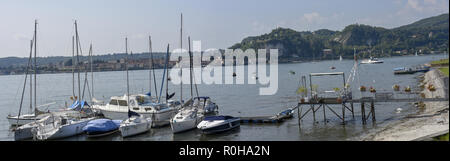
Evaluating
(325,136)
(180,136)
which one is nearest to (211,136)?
(180,136)

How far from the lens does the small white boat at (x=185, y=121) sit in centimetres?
3775

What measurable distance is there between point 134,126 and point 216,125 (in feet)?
25.2

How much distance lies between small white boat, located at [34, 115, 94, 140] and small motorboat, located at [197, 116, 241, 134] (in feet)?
39.6

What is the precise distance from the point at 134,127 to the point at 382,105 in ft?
96.2

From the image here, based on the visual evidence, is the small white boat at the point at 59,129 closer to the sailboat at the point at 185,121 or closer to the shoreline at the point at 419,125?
the sailboat at the point at 185,121

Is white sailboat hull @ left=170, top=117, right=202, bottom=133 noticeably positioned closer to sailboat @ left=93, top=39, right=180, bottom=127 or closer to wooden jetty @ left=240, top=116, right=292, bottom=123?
sailboat @ left=93, top=39, right=180, bottom=127

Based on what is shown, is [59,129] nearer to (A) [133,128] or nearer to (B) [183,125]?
(A) [133,128]

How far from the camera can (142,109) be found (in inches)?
1799

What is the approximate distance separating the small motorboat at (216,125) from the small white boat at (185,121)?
5.55ft

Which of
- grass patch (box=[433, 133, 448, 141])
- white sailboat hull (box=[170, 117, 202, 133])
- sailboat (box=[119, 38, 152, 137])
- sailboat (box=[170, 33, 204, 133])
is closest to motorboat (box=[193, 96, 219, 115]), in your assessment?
sailboat (box=[170, 33, 204, 133])

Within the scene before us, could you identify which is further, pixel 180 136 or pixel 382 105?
pixel 382 105

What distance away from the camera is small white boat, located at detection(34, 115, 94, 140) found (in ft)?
121
